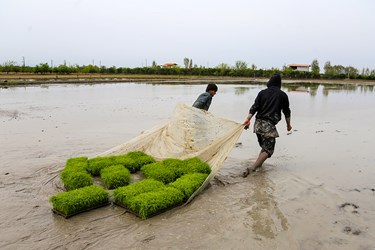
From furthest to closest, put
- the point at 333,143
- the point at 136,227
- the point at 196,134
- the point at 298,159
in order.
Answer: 1. the point at 333,143
2. the point at 298,159
3. the point at 196,134
4. the point at 136,227

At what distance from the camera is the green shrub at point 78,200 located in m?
4.38

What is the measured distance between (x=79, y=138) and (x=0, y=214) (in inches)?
195

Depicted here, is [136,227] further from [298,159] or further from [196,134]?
[298,159]

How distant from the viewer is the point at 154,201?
4465 mm

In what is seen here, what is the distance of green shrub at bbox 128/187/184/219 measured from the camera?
437 centimetres

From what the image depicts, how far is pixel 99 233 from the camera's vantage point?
13.2ft

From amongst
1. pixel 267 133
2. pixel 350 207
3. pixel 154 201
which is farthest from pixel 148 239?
pixel 267 133

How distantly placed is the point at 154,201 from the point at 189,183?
83 cm

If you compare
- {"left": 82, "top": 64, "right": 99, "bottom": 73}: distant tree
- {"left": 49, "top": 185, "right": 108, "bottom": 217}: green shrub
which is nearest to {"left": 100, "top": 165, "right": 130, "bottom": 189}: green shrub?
{"left": 49, "top": 185, "right": 108, "bottom": 217}: green shrub

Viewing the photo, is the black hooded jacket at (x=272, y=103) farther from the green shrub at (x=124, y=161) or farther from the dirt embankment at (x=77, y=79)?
the dirt embankment at (x=77, y=79)

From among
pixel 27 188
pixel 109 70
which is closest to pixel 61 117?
pixel 27 188

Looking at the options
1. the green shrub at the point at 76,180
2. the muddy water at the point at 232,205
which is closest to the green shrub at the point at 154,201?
the muddy water at the point at 232,205

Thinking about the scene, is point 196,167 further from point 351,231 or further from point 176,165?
point 351,231

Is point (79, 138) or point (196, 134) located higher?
point (196, 134)
